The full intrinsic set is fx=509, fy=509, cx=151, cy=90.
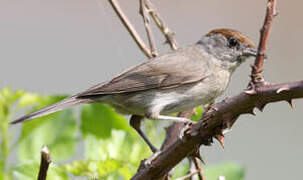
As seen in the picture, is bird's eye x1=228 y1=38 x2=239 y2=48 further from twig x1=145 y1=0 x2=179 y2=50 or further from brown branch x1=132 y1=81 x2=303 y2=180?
brown branch x1=132 y1=81 x2=303 y2=180

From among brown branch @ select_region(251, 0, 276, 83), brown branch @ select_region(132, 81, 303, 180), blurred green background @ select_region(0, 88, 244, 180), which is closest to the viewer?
brown branch @ select_region(132, 81, 303, 180)

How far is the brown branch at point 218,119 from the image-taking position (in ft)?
4.29

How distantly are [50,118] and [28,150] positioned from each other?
7.3 inches

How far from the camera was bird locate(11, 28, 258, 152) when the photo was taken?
3088 mm

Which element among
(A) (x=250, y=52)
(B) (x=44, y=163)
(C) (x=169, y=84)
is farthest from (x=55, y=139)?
(A) (x=250, y=52)

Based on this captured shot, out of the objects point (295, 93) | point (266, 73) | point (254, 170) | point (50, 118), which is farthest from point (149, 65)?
point (266, 73)

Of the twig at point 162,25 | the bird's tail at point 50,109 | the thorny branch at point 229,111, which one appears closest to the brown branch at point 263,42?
the thorny branch at point 229,111

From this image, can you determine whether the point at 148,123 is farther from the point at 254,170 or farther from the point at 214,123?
the point at 254,170

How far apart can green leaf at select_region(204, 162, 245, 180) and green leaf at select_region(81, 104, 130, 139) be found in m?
0.43

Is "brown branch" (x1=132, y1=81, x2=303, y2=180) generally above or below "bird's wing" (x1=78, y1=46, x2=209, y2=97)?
above

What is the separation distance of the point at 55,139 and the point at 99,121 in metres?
0.21

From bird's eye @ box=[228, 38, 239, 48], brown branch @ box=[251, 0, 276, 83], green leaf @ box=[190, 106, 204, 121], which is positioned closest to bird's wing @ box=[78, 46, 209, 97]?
bird's eye @ box=[228, 38, 239, 48]

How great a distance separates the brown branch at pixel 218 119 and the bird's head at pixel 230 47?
1.96 metres

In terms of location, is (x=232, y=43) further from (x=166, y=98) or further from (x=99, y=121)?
(x=99, y=121)
